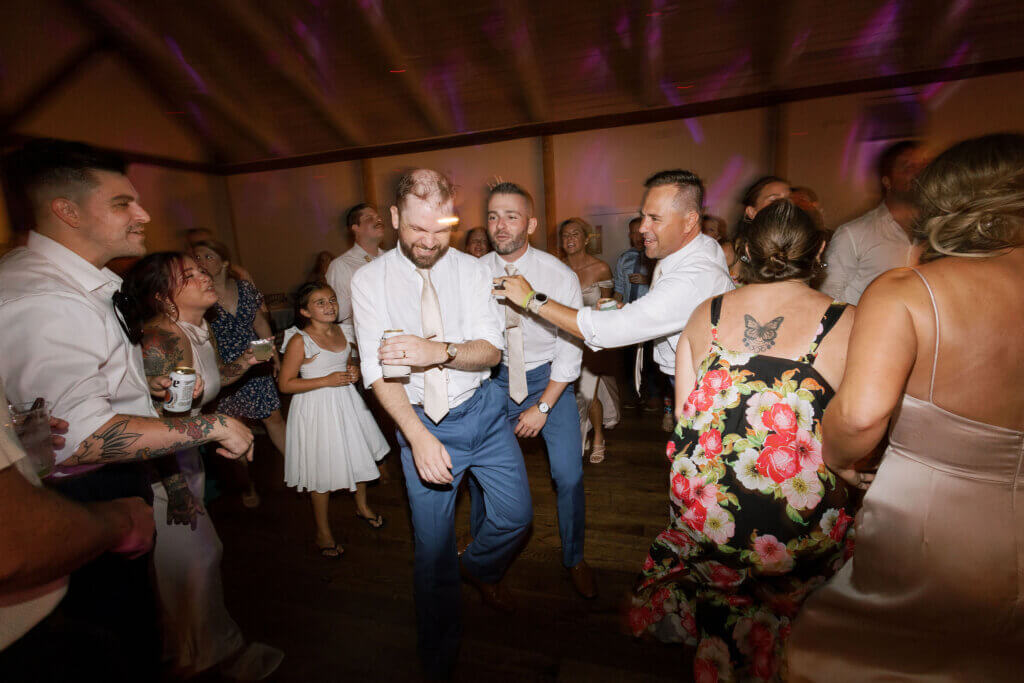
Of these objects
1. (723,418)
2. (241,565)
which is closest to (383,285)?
(723,418)

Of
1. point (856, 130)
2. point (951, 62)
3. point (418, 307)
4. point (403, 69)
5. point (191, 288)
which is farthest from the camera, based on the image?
point (403, 69)

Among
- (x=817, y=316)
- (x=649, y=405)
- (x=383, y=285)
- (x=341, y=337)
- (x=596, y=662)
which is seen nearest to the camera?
(x=817, y=316)

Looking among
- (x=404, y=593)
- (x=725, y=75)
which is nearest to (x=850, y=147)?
(x=725, y=75)

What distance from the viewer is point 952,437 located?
1.05 metres

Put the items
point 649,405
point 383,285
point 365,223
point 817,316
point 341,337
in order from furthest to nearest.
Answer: point 649,405 < point 365,223 < point 341,337 < point 383,285 < point 817,316

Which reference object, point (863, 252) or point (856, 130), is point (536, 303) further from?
point (856, 130)

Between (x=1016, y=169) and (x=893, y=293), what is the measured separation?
35 centimetres

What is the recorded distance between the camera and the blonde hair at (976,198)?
3.23 feet

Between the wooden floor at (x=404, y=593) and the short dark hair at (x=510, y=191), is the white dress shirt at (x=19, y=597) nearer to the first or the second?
the wooden floor at (x=404, y=593)

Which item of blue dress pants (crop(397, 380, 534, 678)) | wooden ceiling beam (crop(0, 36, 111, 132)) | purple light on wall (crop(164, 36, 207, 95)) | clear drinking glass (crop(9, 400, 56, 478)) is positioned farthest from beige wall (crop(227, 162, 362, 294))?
clear drinking glass (crop(9, 400, 56, 478))

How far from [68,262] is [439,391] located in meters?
1.18

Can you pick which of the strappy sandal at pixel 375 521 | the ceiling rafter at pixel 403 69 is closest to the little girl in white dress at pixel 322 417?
the strappy sandal at pixel 375 521

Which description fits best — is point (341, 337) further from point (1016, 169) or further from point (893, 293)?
point (1016, 169)

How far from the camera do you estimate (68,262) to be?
1.36 meters
